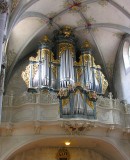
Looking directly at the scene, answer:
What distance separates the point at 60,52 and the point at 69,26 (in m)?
1.85

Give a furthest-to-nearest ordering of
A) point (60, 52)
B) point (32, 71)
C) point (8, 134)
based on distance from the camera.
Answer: point (60, 52)
point (32, 71)
point (8, 134)

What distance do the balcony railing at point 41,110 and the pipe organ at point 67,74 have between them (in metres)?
0.23

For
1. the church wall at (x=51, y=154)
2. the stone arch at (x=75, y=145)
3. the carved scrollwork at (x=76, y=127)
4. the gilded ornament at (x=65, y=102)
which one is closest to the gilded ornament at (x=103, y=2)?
the gilded ornament at (x=65, y=102)

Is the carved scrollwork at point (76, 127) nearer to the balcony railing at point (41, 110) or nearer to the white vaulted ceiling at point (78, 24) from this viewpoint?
the balcony railing at point (41, 110)

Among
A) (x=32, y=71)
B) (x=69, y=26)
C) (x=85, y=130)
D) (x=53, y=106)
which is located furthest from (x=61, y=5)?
(x=85, y=130)

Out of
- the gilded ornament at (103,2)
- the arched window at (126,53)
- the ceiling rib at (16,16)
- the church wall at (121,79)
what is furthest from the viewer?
the arched window at (126,53)

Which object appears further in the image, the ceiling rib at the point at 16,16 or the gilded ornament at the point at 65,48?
the gilded ornament at the point at 65,48

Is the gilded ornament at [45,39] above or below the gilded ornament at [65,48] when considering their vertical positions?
above

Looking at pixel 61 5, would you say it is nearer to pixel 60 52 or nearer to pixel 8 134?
pixel 60 52

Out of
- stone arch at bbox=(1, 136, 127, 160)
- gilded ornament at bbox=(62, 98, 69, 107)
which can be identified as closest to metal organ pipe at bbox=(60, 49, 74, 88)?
gilded ornament at bbox=(62, 98, 69, 107)

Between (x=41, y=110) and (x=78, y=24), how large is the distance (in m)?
6.22

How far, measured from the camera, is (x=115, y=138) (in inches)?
571

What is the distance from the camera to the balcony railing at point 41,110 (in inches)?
533

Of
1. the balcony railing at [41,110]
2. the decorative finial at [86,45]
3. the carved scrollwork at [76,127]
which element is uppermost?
the decorative finial at [86,45]
